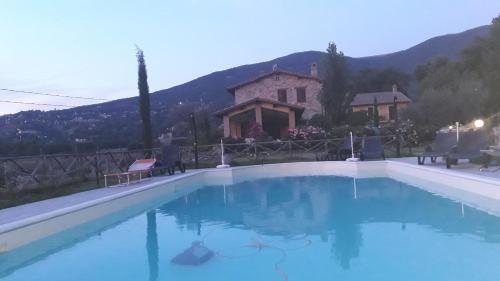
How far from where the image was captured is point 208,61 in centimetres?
2548

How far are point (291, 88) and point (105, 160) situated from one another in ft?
64.4

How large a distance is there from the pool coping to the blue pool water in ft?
1.06

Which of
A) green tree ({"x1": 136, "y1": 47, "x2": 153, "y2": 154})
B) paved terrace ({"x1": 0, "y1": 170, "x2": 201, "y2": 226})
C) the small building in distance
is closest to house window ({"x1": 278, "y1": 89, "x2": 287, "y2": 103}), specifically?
the small building in distance

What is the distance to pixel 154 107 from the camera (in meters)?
42.1

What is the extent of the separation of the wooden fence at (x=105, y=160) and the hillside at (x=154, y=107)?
12.8ft

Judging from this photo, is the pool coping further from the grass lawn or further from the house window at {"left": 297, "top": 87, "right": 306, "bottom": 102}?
the house window at {"left": 297, "top": 87, "right": 306, "bottom": 102}

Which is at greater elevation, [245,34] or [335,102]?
[245,34]

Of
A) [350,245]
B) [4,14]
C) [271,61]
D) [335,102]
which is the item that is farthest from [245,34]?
[271,61]

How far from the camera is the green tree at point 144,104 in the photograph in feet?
64.2

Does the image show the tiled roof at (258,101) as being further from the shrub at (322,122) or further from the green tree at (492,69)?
the green tree at (492,69)

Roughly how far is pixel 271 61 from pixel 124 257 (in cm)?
6240

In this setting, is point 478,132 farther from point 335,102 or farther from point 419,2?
point 335,102

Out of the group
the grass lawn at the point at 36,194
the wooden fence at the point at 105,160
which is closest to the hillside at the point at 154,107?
the wooden fence at the point at 105,160

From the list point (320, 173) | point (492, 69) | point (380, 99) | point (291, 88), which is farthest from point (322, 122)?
point (380, 99)
